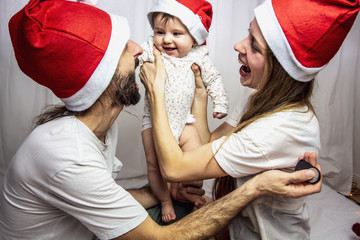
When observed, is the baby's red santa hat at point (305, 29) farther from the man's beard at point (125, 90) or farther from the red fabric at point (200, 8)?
the man's beard at point (125, 90)

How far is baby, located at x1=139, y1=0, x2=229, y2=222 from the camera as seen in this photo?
1473mm

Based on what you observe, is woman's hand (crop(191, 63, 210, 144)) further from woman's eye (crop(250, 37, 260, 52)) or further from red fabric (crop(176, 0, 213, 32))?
woman's eye (crop(250, 37, 260, 52))

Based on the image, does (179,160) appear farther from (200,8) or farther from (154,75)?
(200,8)

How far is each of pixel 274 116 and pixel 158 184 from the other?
0.68 metres

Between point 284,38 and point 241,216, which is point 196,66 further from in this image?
point 241,216

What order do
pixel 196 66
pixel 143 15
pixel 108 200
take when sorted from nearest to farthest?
pixel 108 200 → pixel 196 66 → pixel 143 15

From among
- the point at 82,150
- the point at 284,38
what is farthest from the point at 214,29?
the point at 82,150

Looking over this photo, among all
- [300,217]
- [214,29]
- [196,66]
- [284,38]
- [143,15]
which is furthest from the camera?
[214,29]

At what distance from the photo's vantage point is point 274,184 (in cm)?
105

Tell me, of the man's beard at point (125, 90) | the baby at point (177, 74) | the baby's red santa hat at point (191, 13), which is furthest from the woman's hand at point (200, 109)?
the man's beard at point (125, 90)

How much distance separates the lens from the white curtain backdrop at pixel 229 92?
2129mm

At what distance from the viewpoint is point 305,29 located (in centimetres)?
107

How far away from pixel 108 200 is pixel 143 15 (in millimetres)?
1614

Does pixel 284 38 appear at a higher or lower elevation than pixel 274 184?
higher
